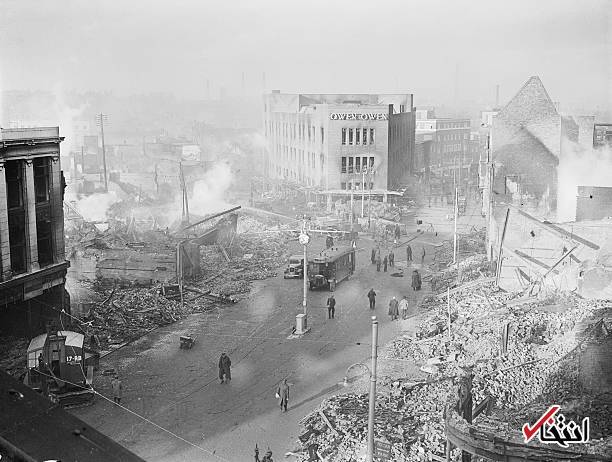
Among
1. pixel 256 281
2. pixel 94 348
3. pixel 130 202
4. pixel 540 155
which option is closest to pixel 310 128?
pixel 130 202

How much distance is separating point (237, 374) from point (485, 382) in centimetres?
917

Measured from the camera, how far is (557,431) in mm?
14594

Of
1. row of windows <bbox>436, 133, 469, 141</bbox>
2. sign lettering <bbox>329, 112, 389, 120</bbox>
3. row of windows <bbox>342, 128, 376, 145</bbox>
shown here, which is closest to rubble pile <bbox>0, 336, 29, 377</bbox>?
row of windows <bbox>342, 128, 376, 145</bbox>

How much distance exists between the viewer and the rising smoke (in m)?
52.8

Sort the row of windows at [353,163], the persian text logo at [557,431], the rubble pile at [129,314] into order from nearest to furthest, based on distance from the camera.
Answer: the persian text logo at [557,431] → the rubble pile at [129,314] → the row of windows at [353,163]

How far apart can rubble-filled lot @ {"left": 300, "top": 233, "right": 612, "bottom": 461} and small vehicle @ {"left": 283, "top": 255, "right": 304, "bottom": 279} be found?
42.6ft

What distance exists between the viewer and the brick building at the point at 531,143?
52.6 metres

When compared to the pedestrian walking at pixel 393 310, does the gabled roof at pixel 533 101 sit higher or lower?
higher

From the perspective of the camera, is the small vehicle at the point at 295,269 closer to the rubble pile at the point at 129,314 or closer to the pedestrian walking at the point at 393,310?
the rubble pile at the point at 129,314

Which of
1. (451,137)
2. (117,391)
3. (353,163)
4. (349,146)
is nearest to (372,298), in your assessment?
(117,391)

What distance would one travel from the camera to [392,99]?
97000 millimetres

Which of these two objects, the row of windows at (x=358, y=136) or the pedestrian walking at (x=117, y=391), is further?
the row of windows at (x=358, y=136)

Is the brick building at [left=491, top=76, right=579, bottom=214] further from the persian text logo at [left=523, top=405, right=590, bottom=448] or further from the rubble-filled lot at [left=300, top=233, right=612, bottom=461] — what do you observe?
the persian text logo at [left=523, top=405, right=590, bottom=448]

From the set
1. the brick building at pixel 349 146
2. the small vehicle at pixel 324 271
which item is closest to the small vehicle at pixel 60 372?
the small vehicle at pixel 324 271
